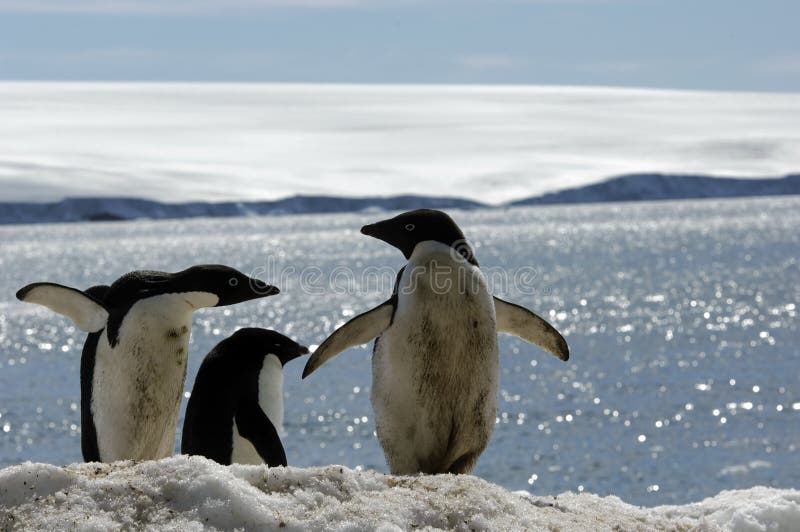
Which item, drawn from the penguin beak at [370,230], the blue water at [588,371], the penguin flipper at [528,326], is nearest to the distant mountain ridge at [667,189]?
the blue water at [588,371]

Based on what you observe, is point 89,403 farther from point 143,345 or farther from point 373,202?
point 373,202

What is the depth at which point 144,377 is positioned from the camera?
6.28 m

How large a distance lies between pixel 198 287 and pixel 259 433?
861 mm

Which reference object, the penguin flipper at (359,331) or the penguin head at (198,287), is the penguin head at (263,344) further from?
the penguin flipper at (359,331)

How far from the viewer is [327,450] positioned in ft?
85.7

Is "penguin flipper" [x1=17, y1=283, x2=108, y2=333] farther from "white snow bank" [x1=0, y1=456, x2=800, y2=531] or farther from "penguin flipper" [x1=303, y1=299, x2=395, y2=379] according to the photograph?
"white snow bank" [x1=0, y1=456, x2=800, y2=531]

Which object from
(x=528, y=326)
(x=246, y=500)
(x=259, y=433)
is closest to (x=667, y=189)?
(x=528, y=326)

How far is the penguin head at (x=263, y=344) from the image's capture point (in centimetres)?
664

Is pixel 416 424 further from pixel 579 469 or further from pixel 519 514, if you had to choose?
pixel 579 469

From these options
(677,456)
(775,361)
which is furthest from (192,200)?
(677,456)

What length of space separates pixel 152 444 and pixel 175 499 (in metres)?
2.31

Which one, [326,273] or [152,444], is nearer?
[152,444]

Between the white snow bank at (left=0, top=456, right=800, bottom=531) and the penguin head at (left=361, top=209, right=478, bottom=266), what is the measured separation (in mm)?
1678

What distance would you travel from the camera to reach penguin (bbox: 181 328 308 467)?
250 inches
